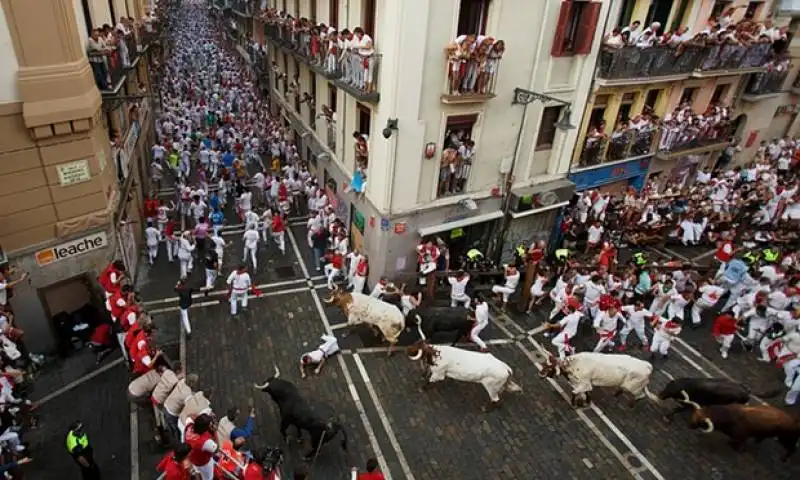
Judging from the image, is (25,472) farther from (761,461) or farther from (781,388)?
(781,388)

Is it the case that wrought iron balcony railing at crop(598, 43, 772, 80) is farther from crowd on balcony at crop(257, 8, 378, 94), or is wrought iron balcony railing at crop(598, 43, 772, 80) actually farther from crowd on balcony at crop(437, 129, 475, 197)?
crowd on balcony at crop(257, 8, 378, 94)

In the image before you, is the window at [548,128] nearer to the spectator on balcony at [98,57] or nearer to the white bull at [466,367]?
the white bull at [466,367]

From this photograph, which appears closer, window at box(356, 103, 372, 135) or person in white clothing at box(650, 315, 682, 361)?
person in white clothing at box(650, 315, 682, 361)

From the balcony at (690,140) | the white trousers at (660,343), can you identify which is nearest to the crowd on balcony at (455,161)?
the white trousers at (660,343)

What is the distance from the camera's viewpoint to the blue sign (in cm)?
1853

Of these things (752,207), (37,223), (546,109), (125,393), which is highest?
(546,109)

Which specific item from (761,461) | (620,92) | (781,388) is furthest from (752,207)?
(761,461)

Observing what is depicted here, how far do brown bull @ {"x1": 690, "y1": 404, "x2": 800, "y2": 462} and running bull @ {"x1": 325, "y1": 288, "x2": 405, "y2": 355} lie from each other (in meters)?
6.92

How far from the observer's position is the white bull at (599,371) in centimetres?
1098

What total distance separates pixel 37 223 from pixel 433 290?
405 inches

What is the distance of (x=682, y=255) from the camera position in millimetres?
19328

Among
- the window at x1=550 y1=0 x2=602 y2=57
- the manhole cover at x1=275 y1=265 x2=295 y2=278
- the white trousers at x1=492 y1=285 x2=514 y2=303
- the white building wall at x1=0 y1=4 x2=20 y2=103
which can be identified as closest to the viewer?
the white building wall at x1=0 y1=4 x2=20 y2=103

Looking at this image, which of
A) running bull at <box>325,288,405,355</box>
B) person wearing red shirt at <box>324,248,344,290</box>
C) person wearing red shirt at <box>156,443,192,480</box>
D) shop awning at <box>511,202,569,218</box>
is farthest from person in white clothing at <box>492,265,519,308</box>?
person wearing red shirt at <box>156,443,192,480</box>

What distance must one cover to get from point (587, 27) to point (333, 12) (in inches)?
329
